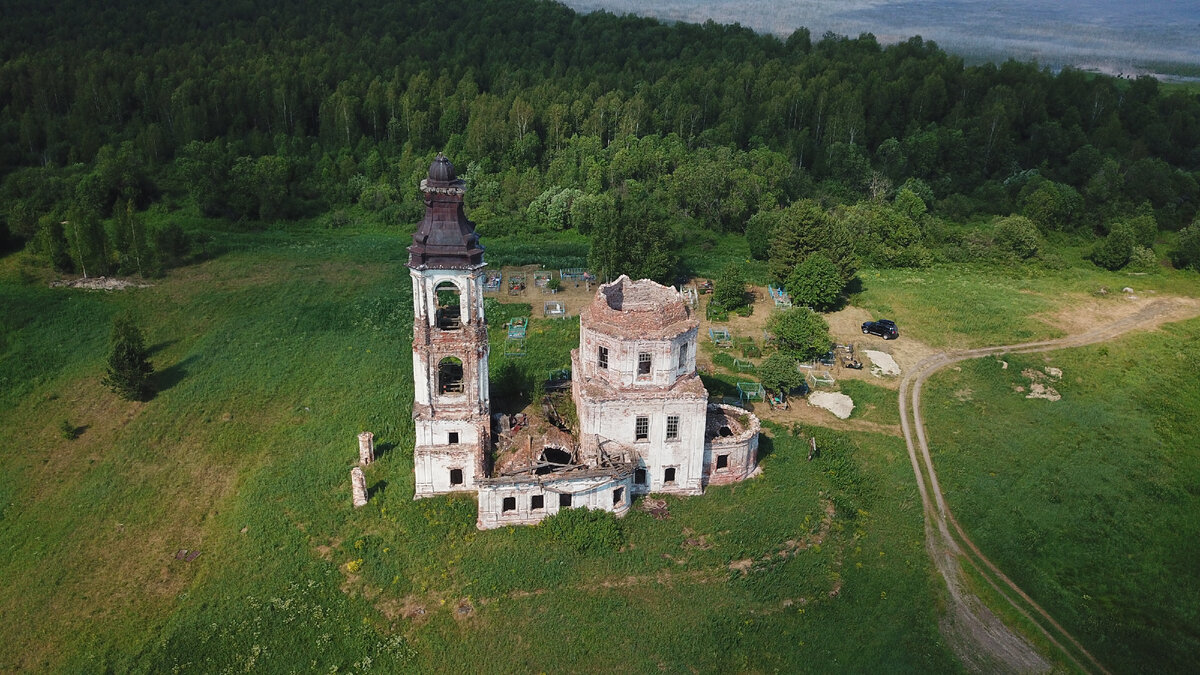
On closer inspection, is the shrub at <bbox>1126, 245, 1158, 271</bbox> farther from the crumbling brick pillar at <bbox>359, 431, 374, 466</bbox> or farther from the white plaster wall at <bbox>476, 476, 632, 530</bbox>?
the crumbling brick pillar at <bbox>359, 431, 374, 466</bbox>

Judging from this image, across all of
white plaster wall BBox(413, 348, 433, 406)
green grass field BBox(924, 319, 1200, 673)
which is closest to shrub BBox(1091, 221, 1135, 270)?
green grass field BBox(924, 319, 1200, 673)

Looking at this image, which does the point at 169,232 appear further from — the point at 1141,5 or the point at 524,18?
the point at 1141,5

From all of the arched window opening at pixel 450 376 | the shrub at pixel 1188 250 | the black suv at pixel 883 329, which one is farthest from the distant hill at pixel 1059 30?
the arched window opening at pixel 450 376

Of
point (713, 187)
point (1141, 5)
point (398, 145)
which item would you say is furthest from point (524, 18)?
point (1141, 5)

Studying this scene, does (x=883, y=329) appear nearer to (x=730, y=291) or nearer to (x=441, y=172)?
(x=730, y=291)

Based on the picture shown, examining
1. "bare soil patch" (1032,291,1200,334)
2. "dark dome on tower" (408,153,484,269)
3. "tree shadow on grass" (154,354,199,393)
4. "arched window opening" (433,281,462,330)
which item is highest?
"dark dome on tower" (408,153,484,269)

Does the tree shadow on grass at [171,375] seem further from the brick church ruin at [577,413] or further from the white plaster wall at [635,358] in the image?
the white plaster wall at [635,358]

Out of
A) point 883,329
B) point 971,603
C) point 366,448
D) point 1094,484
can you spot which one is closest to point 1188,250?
point 883,329
